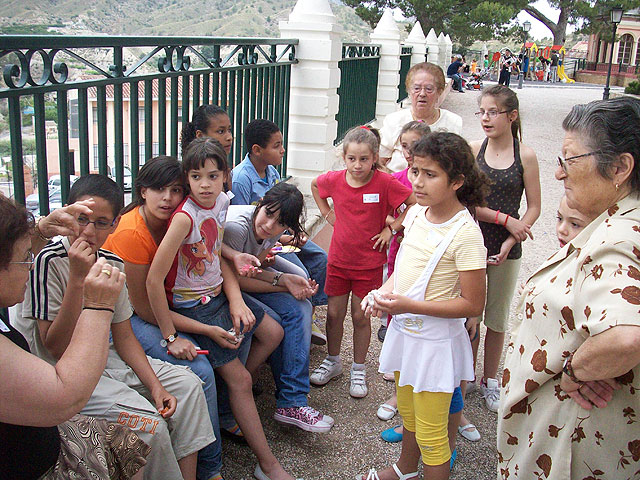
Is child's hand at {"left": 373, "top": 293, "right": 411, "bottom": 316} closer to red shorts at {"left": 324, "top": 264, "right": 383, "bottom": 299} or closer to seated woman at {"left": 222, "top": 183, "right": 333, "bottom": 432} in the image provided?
seated woman at {"left": 222, "top": 183, "right": 333, "bottom": 432}

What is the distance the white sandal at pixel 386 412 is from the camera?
3.50 m

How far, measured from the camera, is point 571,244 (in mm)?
1978

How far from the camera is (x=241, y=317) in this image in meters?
3.01

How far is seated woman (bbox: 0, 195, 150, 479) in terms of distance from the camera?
1.58m

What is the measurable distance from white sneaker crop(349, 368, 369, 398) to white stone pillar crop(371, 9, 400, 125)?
29.3 feet

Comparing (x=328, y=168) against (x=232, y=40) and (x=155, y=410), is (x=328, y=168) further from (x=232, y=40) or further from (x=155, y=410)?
(x=155, y=410)

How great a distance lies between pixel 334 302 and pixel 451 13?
107ft

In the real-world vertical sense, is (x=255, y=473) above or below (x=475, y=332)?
below

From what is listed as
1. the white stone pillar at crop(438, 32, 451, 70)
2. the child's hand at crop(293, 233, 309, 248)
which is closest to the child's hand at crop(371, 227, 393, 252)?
the child's hand at crop(293, 233, 309, 248)

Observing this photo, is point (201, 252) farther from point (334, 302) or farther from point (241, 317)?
point (334, 302)

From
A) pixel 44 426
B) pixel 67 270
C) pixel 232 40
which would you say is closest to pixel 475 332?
pixel 67 270

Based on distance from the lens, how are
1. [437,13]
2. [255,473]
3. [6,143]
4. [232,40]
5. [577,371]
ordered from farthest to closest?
[437,13] < [232,40] < [255,473] < [6,143] < [577,371]

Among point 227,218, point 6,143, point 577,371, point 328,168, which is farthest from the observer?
point 328,168

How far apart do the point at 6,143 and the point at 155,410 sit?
132 centimetres
